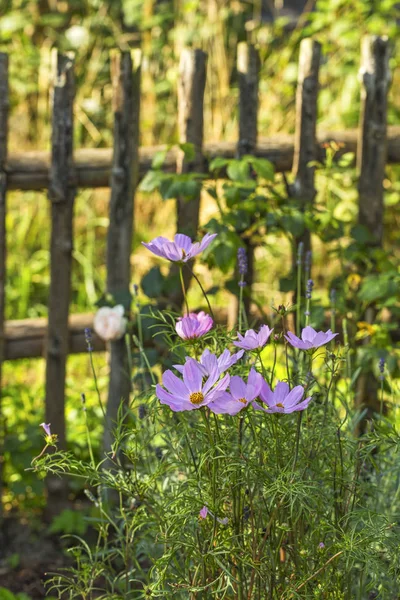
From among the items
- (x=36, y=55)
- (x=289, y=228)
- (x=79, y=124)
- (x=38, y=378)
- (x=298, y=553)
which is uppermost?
(x=36, y=55)

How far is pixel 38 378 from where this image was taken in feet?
12.9

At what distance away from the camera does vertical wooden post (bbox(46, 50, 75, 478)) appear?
2.73 m

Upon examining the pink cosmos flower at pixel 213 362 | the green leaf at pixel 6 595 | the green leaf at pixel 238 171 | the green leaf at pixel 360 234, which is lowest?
the green leaf at pixel 6 595

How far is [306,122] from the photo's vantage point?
115 inches

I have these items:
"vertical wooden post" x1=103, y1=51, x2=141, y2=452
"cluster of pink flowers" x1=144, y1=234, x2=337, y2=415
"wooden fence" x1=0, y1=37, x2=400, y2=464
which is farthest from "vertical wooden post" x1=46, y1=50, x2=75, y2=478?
"cluster of pink flowers" x1=144, y1=234, x2=337, y2=415

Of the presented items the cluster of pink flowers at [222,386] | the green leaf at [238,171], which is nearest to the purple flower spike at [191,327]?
the cluster of pink flowers at [222,386]

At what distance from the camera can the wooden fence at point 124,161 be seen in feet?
9.01

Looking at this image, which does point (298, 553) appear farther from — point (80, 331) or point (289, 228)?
point (80, 331)

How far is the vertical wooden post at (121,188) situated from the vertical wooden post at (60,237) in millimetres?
140

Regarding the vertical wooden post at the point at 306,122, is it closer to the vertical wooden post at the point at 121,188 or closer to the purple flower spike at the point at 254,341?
the vertical wooden post at the point at 121,188

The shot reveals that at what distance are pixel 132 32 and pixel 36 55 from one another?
1.24m

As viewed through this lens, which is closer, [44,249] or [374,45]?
[374,45]

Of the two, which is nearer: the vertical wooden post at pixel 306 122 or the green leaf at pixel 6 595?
the green leaf at pixel 6 595

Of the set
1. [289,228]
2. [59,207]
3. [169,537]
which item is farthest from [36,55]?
[169,537]
